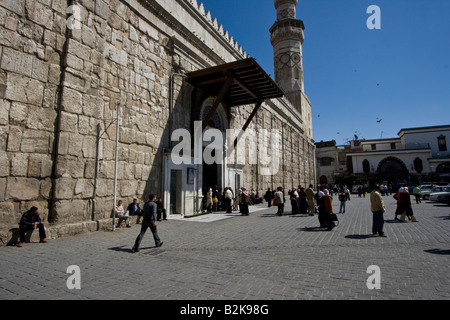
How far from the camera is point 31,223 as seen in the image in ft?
17.6

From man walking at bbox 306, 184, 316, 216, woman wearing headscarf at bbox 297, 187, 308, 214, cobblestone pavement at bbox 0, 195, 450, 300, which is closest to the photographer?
cobblestone pavement at bbox 0, 195, 450, 300

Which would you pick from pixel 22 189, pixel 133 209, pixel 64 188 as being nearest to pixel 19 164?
pixel 22 189

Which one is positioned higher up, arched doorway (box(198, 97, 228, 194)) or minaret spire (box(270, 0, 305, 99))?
minaret spire (box(270, 0, 305, 99))

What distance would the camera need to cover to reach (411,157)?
4275 cm

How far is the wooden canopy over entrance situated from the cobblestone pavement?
6.84 metres

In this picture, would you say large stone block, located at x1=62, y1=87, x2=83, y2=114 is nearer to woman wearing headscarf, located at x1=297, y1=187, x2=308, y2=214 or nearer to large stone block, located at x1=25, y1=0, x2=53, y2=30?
large stone block, located at x1=25, y1=0, x2=53, y2=30

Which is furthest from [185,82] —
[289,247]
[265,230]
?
[289,247]

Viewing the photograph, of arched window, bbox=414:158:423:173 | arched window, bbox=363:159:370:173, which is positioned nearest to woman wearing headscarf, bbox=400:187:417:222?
arched window, bbox=363:159:370:173

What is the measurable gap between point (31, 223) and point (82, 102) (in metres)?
3.40

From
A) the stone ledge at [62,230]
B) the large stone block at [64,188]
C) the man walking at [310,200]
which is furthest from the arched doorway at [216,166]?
the large stone block at [64,188]

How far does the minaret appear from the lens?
32.2 meters

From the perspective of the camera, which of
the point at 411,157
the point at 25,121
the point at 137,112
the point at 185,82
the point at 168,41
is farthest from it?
the point at 411,157
